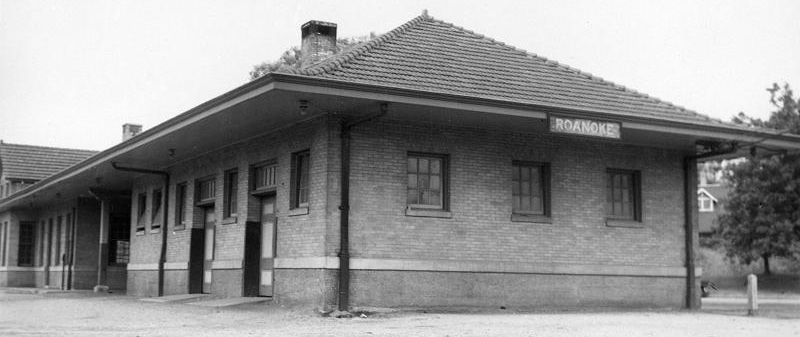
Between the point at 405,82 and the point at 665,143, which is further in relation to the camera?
the point at 665,143

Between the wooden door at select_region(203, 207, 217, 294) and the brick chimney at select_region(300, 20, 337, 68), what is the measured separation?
439 cm

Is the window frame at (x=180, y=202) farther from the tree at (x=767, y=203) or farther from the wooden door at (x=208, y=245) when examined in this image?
the tree at (x=767, y=203)

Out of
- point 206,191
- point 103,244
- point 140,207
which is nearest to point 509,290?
point 206,191

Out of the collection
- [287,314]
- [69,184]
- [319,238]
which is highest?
[69,184]

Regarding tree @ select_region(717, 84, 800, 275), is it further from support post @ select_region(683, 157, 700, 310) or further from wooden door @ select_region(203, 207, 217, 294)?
wooden door @ select_region(203, 207, 217, 294)

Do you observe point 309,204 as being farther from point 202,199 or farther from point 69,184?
point 69,184

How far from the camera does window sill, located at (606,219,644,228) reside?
Result: 18.4 metres

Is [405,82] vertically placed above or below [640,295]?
above

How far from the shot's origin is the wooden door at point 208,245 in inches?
830

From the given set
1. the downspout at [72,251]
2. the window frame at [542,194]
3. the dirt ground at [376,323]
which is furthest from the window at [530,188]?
the downspout at [72,251]

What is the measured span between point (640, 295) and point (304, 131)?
289 inches

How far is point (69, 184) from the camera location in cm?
2847

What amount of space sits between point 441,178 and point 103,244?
17.1 metres

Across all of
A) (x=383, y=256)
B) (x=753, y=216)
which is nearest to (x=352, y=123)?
(x=383, y=256)
